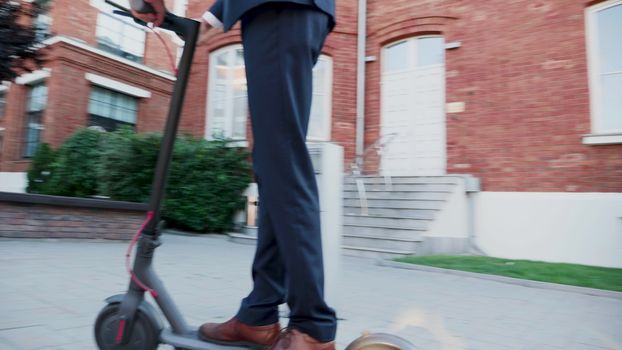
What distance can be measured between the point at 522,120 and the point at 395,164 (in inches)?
104

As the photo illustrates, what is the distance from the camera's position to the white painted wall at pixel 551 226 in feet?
21.4

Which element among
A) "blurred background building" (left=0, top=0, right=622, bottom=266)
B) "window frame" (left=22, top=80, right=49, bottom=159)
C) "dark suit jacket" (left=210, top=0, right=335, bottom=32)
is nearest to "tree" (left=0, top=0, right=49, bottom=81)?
"blurred background building" (left=0, top=0, right=622, bottom=266)

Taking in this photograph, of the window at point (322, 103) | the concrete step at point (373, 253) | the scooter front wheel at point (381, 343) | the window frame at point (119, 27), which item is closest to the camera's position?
the scooter front wheel at point (381, 343)

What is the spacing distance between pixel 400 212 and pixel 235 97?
535cm

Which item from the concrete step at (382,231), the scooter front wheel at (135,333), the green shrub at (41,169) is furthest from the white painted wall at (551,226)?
the green shrub at (41,169)

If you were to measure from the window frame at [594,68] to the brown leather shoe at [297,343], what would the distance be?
694cm

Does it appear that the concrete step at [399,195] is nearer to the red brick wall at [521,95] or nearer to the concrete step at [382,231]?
the concrete step at [382,231]

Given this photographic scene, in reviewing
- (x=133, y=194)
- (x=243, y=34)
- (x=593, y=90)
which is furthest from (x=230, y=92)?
(x=243, y=34)

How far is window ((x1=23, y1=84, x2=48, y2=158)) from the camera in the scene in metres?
13.8

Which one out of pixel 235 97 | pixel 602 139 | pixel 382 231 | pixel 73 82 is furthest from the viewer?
pixel 73 82

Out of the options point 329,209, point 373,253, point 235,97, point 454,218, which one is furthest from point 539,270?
point 235,97

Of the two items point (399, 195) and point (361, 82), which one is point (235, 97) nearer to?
point (361, 82)

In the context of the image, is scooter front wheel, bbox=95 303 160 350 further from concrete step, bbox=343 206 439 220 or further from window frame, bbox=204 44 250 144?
window frame, bbox=204 44 250 144

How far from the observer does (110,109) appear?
46.6 ft
